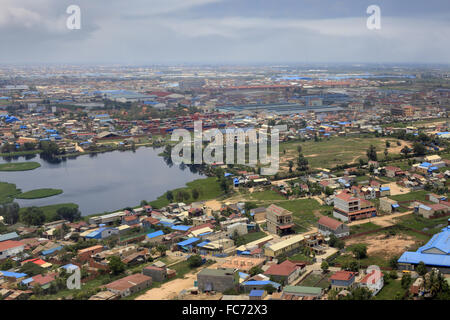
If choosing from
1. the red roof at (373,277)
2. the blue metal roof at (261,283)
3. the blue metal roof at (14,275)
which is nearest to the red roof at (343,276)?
the red roof at (373,277)

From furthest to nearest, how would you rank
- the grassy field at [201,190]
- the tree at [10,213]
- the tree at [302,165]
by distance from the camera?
1. the tree at [302,165]
2. the grassy field at [201,190]
3. the tree at [10,213]

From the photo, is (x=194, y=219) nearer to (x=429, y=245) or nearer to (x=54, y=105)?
(x=429, y=245)

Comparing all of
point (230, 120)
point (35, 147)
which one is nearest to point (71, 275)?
point (35, 147)

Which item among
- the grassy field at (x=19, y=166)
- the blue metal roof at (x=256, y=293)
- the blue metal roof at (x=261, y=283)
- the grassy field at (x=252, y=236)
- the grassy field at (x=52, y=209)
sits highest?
the grassy field at (x=19, y=166)

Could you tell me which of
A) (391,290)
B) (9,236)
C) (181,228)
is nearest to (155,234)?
(181,228)

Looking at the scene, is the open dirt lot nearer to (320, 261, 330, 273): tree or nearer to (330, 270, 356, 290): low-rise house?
(320, 261, 330, 273): tree

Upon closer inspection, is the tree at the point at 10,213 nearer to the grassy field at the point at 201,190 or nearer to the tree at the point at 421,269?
the grassy field at the point at 201,190
